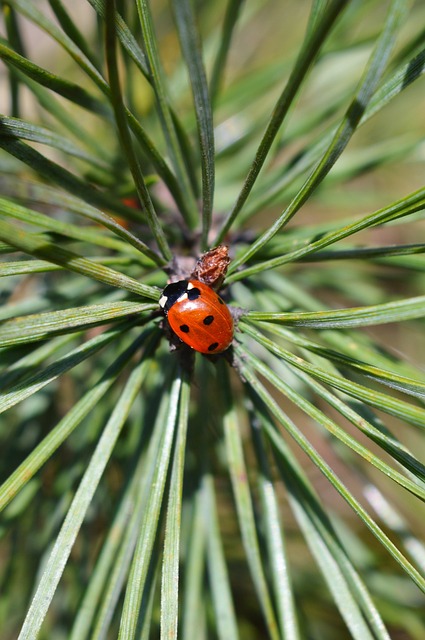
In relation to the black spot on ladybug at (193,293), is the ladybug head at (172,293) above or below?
above

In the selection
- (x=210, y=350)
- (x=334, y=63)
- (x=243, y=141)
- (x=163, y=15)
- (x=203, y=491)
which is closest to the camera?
(x=210, y=350)

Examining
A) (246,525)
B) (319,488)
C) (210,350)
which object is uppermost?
(210,350)

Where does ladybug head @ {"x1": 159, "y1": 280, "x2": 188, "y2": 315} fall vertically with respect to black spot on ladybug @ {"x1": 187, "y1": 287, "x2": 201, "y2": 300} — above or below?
above

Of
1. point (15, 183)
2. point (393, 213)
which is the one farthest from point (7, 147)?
→ point (393, 213)

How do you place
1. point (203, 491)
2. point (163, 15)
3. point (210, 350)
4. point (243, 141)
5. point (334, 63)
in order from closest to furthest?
point (210, 350) → point (203, 491) → point (243, 141) → point (334, 63) → point (163, 15)

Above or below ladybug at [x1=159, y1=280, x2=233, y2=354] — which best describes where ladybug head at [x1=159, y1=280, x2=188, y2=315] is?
above

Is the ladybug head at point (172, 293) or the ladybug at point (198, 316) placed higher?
the ladybug head at point (172, 293)

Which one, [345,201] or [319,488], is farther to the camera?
[319,488]

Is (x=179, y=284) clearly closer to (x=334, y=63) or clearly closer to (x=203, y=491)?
(x=203, y=491)
